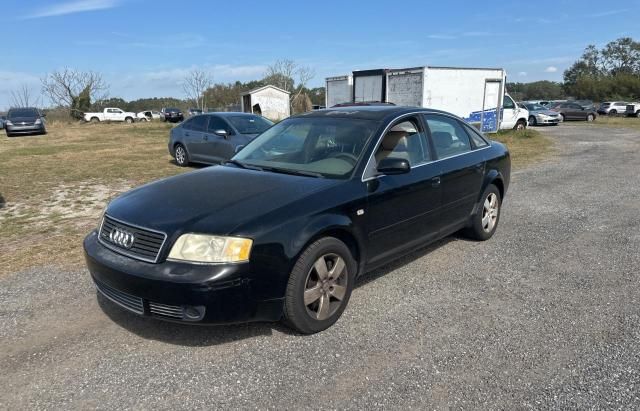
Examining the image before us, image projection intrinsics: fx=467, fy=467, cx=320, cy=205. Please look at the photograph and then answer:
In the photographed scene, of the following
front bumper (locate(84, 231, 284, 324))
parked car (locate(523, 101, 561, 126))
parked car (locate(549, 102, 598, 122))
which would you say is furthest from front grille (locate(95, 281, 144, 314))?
parked car (locate(549, 102, 598, 122))

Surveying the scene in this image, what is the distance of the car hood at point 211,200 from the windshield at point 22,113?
2575 centimetres

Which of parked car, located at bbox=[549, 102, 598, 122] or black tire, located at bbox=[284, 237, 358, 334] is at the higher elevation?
parked car, located at bbox=[549, 102, 598, 122]

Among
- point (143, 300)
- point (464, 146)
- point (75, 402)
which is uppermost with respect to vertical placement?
point (464, 146)

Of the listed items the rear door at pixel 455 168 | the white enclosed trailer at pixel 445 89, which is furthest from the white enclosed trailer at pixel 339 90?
the rear door at pixel 455 168

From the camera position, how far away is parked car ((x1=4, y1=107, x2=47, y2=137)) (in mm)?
23938

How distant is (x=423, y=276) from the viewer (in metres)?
4.42

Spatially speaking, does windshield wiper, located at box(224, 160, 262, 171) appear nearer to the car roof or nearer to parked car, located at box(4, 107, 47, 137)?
the car roof

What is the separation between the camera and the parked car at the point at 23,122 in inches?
942

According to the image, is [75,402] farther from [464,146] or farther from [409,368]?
[464,146]

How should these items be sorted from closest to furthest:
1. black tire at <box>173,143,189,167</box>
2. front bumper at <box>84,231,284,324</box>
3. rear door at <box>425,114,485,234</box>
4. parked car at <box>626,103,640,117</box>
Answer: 1. front bumper at <box>84,231,284,324</box>
2. rear door at <box>425,114,485,234</box>
3. black tire at <box>173,143,189,167</box>
4. parked car at <box>626,103,640,117</box>

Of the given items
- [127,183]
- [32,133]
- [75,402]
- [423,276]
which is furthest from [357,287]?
[32,133]

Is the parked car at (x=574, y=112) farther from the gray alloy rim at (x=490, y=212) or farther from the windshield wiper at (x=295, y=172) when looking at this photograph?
the windshield wiper at (x=295, y=172)

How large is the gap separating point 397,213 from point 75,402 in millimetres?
2636

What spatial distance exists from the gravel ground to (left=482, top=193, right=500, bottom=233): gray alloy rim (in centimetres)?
62
